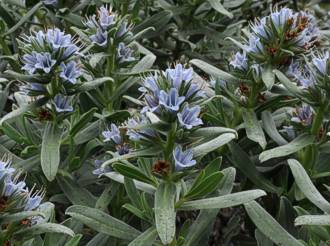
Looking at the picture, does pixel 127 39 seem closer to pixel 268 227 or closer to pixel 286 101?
pixel 286 101

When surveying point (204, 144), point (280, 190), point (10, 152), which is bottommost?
point (280, 190)

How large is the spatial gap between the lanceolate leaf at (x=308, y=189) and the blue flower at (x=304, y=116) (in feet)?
0.87

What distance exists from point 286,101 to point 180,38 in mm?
1024

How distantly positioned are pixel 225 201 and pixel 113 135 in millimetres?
536

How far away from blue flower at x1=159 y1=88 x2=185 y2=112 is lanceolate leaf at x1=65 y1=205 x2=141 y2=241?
18.3 inches

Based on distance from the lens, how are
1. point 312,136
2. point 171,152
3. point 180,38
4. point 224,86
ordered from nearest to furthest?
1. point 171,152
2. point 312,136
3. point 224,86
4. point 180,38

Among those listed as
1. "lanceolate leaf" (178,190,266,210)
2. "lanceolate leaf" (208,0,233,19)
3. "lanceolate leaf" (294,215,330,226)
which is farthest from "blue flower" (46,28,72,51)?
"lanceolate leaf" (208,0,233,19)

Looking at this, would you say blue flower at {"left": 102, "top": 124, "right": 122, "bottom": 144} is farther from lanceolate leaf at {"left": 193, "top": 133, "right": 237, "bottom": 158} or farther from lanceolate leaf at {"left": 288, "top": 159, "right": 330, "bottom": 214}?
lanceolate leaf at {"left": 288, "top": 159, "right": 330, "bottom": 214}

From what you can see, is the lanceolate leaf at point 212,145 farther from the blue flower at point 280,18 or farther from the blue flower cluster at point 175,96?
the blue flower at point 280,18

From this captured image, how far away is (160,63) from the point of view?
3.52 metres

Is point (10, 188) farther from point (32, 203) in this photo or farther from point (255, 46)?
point (255, 46)

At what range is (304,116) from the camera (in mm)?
2477

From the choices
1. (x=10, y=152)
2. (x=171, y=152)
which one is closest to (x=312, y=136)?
(x=171, y=152)

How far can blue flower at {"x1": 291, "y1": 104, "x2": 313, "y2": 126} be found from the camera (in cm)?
245
